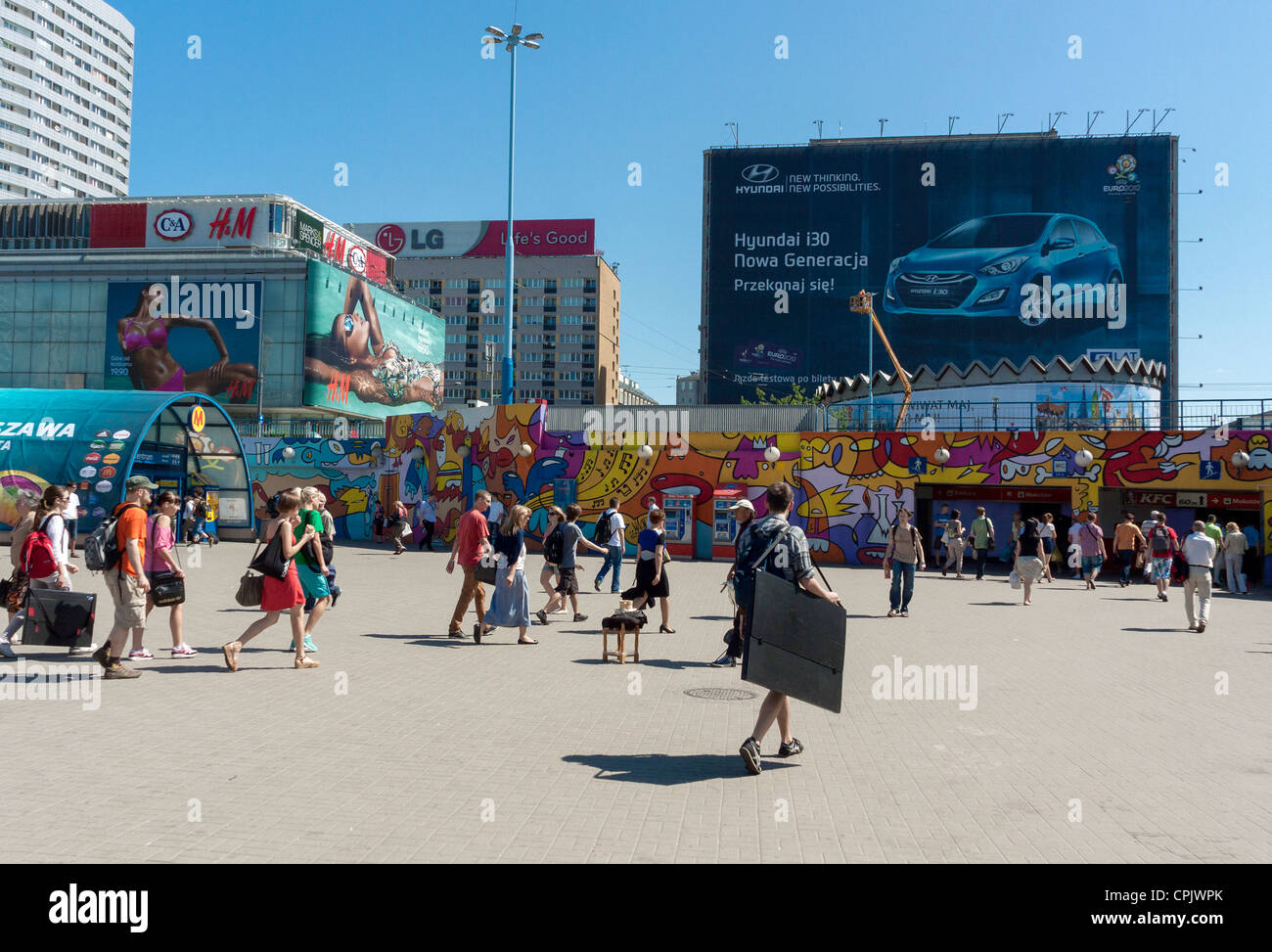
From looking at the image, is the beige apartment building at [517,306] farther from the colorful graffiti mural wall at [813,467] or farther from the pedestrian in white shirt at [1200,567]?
the pedestrian in white shirt at [1200,567]

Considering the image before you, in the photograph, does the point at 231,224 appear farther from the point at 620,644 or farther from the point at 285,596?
the point at 620,644

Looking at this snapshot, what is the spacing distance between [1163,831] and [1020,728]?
247cm

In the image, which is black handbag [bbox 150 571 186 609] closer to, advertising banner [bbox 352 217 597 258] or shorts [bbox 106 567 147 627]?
shorts [bbox 106 567 147 627]

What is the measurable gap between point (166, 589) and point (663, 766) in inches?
225

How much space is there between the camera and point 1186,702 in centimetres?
873

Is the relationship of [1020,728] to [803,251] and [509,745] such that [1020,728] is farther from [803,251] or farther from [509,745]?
[803,251]

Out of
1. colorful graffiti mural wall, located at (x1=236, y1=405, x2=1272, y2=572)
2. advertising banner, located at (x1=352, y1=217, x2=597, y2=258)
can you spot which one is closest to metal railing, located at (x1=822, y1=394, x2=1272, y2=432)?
colorful graffiti mural wall, located at (x1=236, y1=405, x2=1272, y2=572)

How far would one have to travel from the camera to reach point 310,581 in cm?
1016

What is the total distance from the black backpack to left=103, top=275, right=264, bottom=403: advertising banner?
59.1 metres

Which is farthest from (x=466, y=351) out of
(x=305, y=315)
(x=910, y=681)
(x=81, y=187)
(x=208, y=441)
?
(x=910, y=681)

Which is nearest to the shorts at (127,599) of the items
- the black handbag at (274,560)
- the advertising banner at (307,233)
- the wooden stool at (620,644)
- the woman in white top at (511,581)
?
the black handbag at (274,560)

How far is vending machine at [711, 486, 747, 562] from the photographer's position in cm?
2631

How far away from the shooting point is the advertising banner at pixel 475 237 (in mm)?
117250

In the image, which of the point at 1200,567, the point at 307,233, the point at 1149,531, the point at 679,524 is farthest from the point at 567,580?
the point at 307,233
